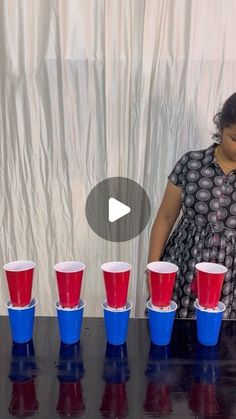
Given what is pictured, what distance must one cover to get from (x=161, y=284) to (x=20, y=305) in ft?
1.06

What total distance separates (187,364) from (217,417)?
0.15 m

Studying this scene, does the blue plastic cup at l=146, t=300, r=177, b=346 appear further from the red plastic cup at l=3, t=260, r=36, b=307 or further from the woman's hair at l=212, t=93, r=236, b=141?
the woman's hair at l=212, t=93, r=236, b=141

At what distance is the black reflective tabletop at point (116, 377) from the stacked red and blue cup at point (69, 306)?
0.03 metres

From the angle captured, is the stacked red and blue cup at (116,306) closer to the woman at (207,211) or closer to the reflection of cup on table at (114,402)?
the reflection of cup on table at (114,402)

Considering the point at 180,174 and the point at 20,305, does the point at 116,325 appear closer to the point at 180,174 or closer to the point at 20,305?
the point at 20,305

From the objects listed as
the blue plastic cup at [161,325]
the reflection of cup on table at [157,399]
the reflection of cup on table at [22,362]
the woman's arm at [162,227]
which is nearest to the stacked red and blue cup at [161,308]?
the blue plastic cup at [161,325]

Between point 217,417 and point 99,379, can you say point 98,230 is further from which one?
point 217,417

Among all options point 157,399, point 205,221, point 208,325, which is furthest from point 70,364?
point 205,221

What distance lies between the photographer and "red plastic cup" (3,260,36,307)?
3.16 feet

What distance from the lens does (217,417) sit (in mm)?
769

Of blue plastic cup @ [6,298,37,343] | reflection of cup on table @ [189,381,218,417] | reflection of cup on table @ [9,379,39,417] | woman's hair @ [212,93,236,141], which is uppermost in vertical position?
woman's hair @ [212,93,236,141]

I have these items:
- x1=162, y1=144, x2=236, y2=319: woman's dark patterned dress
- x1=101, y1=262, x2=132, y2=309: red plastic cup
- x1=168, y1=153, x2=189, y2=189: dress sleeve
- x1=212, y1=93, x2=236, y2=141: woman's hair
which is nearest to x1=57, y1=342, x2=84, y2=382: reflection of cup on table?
x1=101, y1=262, x2=132, y2=309: red plastic cup

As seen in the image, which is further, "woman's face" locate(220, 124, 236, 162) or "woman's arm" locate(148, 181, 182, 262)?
"woman's arm" locate(148, 181, 182, 262)

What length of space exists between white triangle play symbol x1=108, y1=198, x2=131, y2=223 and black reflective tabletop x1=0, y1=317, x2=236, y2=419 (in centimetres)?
68
